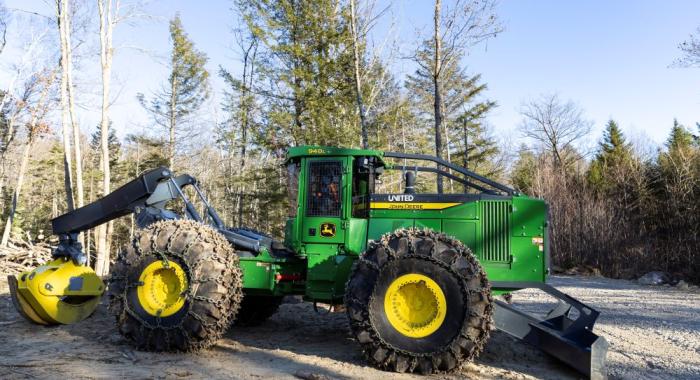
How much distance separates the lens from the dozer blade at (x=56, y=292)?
6629 millimetres

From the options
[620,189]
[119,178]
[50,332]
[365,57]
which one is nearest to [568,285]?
[620,189]

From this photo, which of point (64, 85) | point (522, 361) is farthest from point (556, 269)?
point (64, 85)

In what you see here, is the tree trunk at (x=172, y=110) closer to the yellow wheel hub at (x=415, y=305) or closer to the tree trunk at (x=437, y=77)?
the tree trunk at (x=437, y=77)

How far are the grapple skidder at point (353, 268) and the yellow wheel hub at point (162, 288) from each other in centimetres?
1

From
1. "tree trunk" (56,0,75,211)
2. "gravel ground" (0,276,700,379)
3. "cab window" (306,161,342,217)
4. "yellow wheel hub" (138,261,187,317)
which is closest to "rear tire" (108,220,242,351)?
"yellow wheel hub" (138,261,187,317)

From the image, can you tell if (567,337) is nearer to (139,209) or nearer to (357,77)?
(139,209)

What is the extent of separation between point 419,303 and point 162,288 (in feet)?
10.1

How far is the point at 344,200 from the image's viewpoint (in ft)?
20.0

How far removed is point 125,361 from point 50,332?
203cm

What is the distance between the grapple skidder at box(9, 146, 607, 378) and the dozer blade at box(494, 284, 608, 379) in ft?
0.04

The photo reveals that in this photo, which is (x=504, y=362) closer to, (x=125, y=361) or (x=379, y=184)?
(x=379, y=184)

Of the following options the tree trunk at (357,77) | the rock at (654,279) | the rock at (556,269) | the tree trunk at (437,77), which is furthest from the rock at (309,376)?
the rock at (556,269)

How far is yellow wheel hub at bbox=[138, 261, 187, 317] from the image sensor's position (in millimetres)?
5785

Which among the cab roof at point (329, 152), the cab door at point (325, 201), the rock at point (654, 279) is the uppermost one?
the cab roof at point (329, 152)
